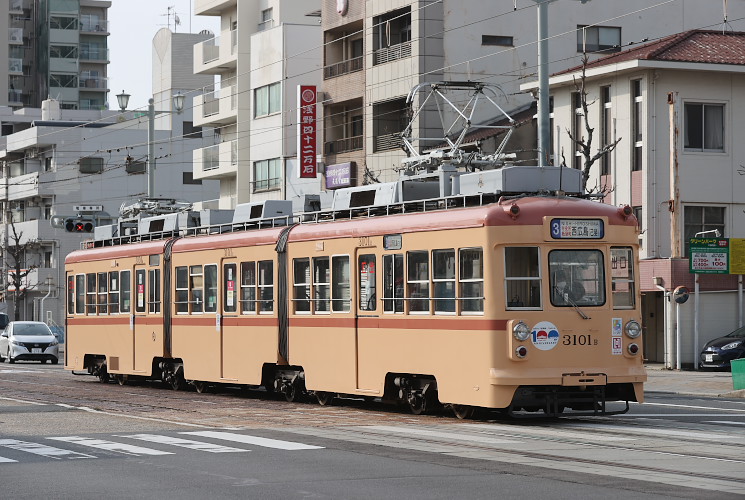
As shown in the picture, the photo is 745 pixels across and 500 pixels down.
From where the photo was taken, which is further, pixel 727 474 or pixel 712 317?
pixel 712 317

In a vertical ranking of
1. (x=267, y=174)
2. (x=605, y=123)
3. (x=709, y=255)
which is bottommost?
(x=709, y=255)

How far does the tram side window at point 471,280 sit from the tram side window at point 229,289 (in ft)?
24.0

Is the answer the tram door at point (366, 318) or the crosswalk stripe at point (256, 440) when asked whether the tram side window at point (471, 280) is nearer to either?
the tram door at point (366, 318)

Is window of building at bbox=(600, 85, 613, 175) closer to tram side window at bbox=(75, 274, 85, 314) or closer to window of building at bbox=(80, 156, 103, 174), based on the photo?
tram side window at bbox=(75, 274, 85, 314)

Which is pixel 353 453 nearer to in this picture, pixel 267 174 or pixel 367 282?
pixel 367 282

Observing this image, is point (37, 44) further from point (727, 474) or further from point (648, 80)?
point (727, 474)

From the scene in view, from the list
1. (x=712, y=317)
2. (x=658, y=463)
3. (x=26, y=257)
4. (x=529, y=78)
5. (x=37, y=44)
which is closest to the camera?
(x=658, y=463)

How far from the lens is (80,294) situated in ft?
109

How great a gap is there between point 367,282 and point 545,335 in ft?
12.0

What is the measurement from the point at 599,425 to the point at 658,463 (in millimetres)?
5011

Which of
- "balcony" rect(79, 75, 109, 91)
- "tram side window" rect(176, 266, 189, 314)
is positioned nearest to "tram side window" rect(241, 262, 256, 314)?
"tram side window" rect(176, 266, 189, 314)

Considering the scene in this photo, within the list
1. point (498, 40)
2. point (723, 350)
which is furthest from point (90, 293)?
point (498, 40)

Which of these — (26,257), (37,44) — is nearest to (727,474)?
(26,257)

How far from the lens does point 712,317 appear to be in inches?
1486
